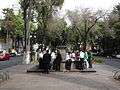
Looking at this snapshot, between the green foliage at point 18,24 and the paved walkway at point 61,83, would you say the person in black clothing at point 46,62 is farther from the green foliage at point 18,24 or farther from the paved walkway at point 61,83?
the green foliage at point 18,24

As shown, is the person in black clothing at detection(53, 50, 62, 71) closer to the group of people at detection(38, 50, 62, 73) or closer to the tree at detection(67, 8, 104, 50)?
the group of people at detection(38, 50, 62, 73)

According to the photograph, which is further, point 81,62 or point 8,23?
point 8,23

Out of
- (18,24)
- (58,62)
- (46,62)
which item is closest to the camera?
(46,62)

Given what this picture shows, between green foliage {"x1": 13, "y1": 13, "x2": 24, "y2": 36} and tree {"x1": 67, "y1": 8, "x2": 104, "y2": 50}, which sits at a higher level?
green foliage {"x1": 13, "y1": 13, "x2": 24, "y2": 36}

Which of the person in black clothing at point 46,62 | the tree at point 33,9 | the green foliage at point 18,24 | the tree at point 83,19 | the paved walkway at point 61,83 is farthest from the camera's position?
the green foliage at point 18,24

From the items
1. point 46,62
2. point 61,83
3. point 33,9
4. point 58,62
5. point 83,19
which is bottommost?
point 61,83

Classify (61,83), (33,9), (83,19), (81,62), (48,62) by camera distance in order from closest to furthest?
(61,83) → (48,62) → (81,62) → (33,9) → (83,19)

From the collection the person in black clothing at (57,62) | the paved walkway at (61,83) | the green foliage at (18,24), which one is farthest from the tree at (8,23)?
the paved walkway at (61,83)

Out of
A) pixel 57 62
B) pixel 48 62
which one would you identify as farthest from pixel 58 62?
pixel 48 62

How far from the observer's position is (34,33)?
299 feet

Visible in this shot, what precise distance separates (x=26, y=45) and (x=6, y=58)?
63.1 feet

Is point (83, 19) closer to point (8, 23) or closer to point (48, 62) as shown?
point (8, 23)

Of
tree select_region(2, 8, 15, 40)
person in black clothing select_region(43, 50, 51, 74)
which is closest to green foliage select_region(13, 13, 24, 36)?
tree select_region(2, 8, 15, 40)

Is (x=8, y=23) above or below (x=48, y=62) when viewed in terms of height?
above
